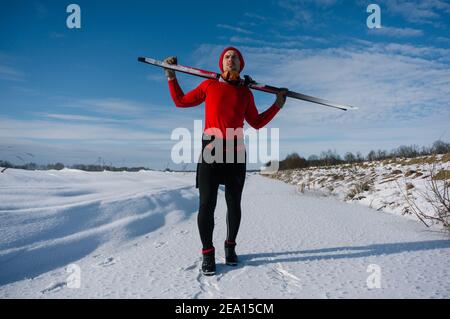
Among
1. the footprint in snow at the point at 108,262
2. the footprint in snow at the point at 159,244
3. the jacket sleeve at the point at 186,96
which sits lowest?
the footprint in snow at the point at 108,262

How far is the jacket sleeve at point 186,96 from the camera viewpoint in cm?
254

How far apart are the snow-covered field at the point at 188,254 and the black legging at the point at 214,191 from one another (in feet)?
0.80

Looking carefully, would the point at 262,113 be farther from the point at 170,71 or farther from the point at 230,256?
the point at 230,256

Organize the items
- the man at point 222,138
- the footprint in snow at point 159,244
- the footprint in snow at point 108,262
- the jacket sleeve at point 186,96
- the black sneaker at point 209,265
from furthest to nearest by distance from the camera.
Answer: the footprint in snow at point 159,244 < the jacket sleeve at point 186,96 < the man at point 222,138 < the footprint in snow at point 108,262 < the black sneaker at point 209,265

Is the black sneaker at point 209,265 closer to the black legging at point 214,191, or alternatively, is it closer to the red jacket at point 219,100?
the black legging at point 214,191

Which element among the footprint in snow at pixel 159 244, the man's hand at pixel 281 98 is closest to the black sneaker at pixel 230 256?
the footprint in snow at pixel 159 244

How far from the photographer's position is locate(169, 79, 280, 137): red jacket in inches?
95.9

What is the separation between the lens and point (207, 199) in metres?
2.35

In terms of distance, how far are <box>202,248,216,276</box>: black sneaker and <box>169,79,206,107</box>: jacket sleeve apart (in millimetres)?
1222

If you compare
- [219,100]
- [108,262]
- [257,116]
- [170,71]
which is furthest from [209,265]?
[170,71]

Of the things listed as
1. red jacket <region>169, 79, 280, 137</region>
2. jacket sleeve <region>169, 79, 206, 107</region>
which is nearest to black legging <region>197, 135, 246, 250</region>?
red jacket <region>169, 79, 280, 137</region>

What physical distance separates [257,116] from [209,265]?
1378mm
